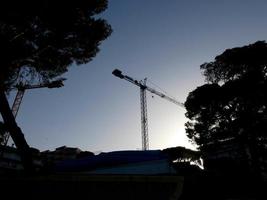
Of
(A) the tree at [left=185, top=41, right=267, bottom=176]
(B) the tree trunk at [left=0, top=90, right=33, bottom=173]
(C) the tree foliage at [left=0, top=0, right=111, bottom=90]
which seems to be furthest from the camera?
(A) the tree at [left=185, top=41, right=267, bottom=176]

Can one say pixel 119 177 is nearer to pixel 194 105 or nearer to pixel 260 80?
pixel 260 80

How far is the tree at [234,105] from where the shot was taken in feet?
102

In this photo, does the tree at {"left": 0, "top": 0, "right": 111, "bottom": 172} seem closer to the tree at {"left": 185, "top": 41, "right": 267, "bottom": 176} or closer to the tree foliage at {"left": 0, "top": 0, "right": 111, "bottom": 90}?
the tree foliage at {"left": 0, "top": 0, "right": 111, "bottom": 90}

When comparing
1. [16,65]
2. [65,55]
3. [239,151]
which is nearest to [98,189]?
[16,65]

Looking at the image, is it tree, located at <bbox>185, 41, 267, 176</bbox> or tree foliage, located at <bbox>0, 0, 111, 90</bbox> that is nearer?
tree foliage, located at <bbox>0, 0, 111, 90</bbox>

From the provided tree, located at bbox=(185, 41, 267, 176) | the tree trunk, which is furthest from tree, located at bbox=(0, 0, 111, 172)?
tree, located at bbox=(185, 41, 267, 176)

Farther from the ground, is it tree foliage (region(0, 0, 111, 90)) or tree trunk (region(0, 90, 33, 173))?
tree foliage (region(0, 0, 111, 90))

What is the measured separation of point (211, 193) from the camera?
10453mm

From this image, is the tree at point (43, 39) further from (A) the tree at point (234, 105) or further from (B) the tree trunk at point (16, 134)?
(A) the tree at point (234, 105)

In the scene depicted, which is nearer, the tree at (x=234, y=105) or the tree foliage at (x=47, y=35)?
the tree foliage at (x=47, y=35)

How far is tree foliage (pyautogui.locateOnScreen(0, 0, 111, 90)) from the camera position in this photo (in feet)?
41.9

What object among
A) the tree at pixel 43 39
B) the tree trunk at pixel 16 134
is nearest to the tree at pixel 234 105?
the tree at pixel 43 39

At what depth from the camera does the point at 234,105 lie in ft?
107

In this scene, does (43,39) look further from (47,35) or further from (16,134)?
(16,134)
